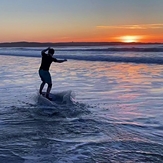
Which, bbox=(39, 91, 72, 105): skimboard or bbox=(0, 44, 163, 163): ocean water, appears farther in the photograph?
bbox=(39, 91, 72, 105): skimboard

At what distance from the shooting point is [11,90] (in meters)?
13.5

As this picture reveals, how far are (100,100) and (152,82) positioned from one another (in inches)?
186

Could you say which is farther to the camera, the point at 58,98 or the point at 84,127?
the point at 58,98

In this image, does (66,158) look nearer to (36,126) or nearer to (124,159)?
(124,159)

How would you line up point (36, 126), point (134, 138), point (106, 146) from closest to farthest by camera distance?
point (106, 146), point (134, 138), point (36, 126)

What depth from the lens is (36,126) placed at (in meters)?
8.02

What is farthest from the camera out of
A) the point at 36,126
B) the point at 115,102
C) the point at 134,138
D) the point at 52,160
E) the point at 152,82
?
the point at 152,82

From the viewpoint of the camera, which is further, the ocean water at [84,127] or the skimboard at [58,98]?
the skimboard at [58,98]

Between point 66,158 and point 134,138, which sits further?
point 134,138

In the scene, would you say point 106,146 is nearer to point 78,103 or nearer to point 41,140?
point 41,140

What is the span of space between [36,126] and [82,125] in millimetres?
1097

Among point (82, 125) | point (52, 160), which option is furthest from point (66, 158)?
point (82, 125)

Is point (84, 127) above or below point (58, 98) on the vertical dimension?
below

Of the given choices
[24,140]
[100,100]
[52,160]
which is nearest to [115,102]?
[100,100]
